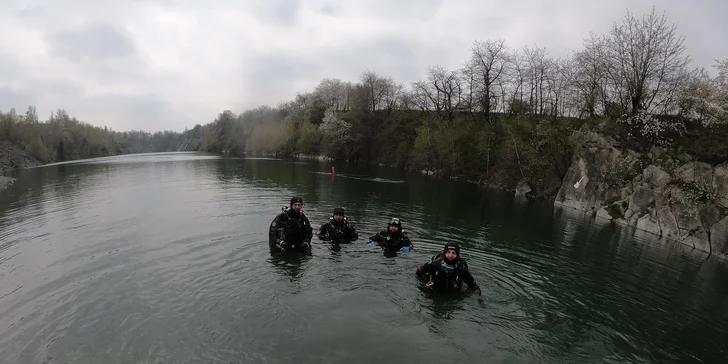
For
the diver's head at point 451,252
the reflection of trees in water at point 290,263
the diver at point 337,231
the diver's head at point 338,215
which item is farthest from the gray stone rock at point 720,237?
the reflection of trees in water at point 290,263

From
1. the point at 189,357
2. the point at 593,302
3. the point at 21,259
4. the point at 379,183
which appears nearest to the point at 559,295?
the point at 593,302

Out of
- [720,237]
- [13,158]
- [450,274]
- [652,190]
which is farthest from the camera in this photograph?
[13,158]

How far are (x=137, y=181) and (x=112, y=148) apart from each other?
112192 millimetres

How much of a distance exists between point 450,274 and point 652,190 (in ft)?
67.9

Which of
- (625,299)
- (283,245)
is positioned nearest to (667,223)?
(625,299)

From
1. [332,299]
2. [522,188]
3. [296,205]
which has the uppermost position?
[296,205]

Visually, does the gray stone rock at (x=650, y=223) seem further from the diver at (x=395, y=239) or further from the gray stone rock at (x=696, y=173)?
the diver at (x=395, y=239)

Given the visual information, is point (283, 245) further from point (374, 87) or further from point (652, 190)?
point (374, 87)

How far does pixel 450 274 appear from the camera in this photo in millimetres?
11148

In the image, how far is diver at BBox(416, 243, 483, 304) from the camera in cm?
1107

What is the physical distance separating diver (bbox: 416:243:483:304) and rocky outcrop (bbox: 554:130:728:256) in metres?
15.9

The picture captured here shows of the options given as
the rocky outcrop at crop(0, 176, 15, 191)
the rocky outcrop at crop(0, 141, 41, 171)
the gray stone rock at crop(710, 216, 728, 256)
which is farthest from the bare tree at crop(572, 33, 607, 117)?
the rocky outcrop at crop(0, 141, 41, 171)

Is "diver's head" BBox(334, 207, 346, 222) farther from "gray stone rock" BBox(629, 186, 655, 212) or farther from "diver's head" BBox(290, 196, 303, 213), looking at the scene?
"gray stone rock" BBox(629, 186, 655, 212)

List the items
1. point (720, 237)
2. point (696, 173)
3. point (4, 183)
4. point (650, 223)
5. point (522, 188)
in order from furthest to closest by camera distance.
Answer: point (4, 183)
point (522, 188)
point (650, 223)
point (696, 173)
point (720, 237)
